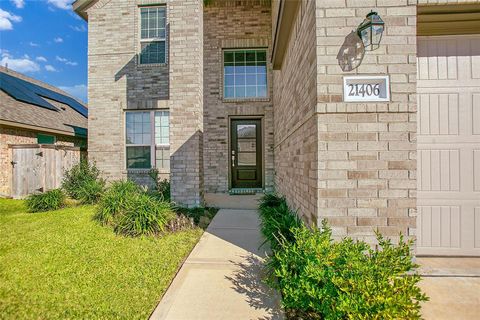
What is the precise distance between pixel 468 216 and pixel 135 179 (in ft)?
24.9

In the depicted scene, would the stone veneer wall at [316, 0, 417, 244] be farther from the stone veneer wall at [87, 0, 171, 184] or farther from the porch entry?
the stone veneer wall at [87, 0, 171, 184]

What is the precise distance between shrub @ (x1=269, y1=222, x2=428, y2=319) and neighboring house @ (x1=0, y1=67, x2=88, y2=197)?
8.84m

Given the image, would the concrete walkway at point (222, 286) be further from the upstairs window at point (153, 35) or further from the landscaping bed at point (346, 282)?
the upstairs window at point (153, 35)

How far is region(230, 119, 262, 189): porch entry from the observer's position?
783 cm

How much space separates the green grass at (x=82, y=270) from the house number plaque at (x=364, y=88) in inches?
108

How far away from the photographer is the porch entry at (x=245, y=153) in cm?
783

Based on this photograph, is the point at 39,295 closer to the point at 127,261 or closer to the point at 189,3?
the point at 127,261

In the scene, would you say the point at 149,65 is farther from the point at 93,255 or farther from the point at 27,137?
the point at 93,255

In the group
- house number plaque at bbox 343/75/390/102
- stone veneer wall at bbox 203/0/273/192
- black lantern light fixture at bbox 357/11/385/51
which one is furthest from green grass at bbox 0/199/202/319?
stone veneer wall at bbox 203/0/273/192

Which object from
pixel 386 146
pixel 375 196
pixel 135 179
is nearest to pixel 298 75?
pixel 386 146

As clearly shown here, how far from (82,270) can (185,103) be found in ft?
12.8

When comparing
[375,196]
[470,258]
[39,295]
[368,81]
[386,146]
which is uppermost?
[368,81]

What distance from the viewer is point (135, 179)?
7.43m

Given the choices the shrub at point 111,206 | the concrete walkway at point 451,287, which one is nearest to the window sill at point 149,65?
the shrub at point 111,206
